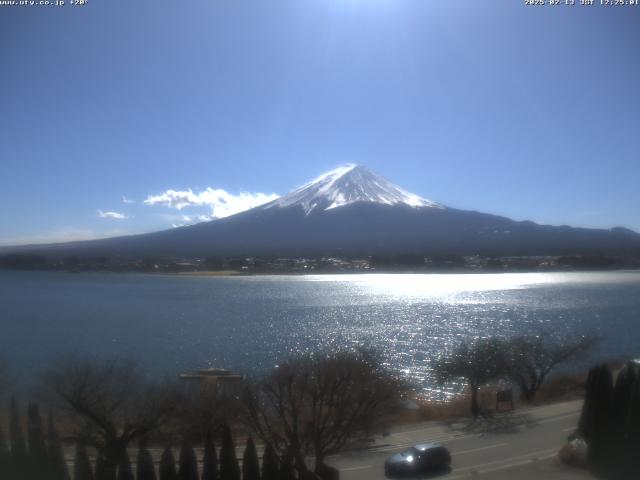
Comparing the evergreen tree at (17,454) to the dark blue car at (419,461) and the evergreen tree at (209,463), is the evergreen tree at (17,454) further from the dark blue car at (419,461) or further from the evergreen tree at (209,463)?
the dark blue car at (419,461)

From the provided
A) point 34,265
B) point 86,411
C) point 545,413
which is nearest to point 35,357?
point 86,411

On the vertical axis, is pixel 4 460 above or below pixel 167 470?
above

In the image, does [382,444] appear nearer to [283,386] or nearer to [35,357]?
[283,386]

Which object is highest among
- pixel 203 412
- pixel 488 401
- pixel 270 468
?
pixel 203 412

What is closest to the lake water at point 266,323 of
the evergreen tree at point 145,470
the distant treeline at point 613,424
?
the distant treeline at point 613,424

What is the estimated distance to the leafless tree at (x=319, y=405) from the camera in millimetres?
5102

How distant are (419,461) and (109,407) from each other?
2.73 meters

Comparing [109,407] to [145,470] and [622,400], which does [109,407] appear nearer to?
[145,470]

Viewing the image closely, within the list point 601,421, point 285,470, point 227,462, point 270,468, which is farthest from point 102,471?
point 601,421

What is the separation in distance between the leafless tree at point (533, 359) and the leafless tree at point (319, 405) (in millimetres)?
3281

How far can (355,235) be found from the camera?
59.2m

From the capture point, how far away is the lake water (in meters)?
12.2

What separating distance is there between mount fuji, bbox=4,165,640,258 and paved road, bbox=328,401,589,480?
39.9 metres

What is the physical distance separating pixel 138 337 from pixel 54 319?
4968 millimetres
